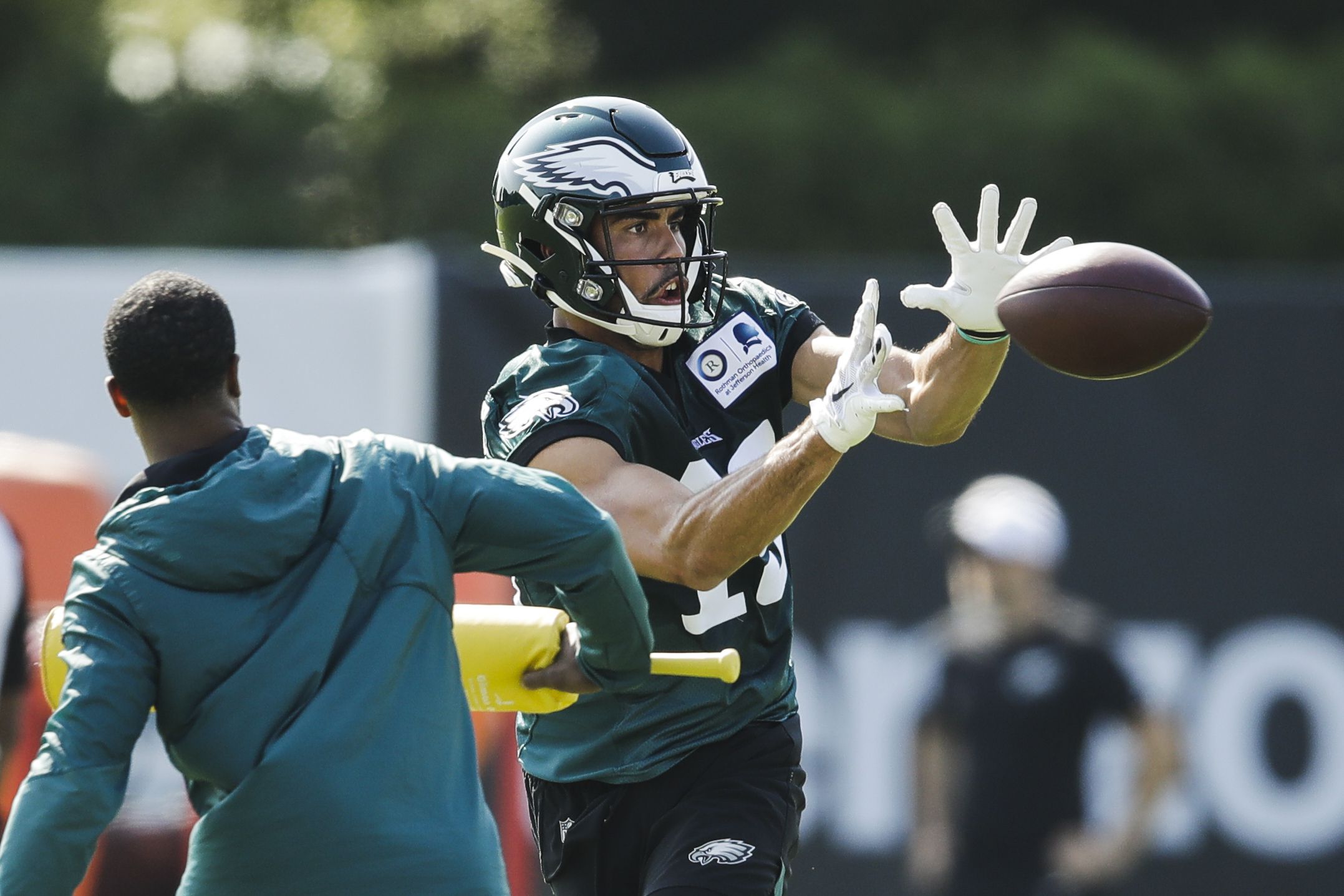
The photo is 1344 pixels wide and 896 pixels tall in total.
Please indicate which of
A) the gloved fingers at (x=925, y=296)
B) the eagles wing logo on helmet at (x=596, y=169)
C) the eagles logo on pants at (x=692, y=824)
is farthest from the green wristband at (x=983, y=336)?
the eagles logo on pants at (x=692, y=824)

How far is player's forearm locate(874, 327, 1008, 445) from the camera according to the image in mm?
3199

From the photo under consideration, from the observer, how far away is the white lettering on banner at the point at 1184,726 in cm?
613

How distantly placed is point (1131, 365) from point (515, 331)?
340 cm

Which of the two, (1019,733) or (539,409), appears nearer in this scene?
(539,409)

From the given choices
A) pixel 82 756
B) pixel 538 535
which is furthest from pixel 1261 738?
pixel 82 756

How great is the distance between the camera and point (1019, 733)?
573 centimetres

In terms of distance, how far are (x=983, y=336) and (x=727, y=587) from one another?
64cm

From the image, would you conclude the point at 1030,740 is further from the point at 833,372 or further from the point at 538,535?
the point at 538,535

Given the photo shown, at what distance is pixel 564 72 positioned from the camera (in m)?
12.7

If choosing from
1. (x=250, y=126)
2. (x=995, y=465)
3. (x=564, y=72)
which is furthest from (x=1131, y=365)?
(x=564, y=72)

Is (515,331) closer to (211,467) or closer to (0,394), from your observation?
(0,394)

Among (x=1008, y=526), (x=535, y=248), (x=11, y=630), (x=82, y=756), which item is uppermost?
(x=535, y=248)

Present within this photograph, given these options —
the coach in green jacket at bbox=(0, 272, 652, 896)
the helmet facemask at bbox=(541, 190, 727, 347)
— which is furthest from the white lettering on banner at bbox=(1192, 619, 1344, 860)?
the coach in green jacket at bbox=(0, 272, 652, 896)

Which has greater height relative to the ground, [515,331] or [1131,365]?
[1131,365]
